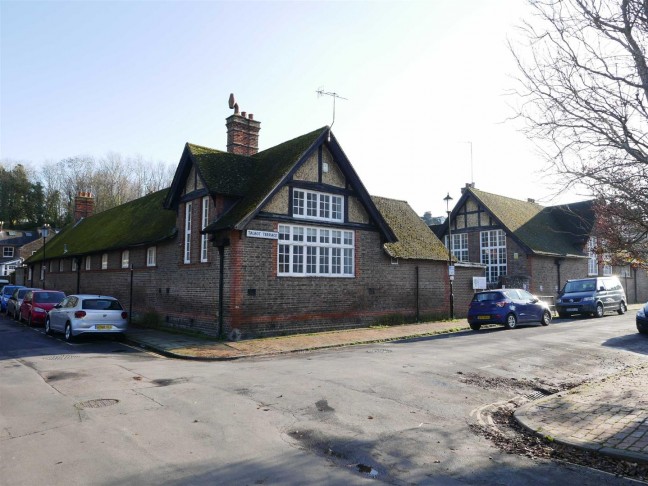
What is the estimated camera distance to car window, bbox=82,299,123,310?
15.9 m

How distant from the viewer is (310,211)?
18328 mm

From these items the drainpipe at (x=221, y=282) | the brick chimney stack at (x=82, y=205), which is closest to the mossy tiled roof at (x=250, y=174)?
the drainpipe at (x=221, y=282)

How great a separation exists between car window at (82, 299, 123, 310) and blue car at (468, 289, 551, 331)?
530 inches

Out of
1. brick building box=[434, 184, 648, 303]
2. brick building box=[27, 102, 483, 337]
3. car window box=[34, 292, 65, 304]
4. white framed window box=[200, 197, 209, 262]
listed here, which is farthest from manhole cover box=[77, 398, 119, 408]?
brick building box=[434, 184, 648, 303]

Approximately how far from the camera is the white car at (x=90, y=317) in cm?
1557

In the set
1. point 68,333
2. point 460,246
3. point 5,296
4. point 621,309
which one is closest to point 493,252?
point 460,246

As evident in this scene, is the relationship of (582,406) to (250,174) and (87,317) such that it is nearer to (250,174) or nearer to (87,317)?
(87,317)

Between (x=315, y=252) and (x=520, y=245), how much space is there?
17556mm

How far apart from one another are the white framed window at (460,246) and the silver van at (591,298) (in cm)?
1014

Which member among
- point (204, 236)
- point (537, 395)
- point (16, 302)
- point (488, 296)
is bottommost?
point (537, 395)

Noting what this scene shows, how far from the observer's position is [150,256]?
Answer: 22281mm

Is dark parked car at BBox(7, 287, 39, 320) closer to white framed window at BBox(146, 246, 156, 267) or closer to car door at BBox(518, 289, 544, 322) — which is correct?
white framed window at BBox(146, 246, 156, 267)

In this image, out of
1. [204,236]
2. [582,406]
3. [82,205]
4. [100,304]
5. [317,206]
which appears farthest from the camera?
[82,205]

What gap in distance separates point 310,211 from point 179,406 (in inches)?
457
